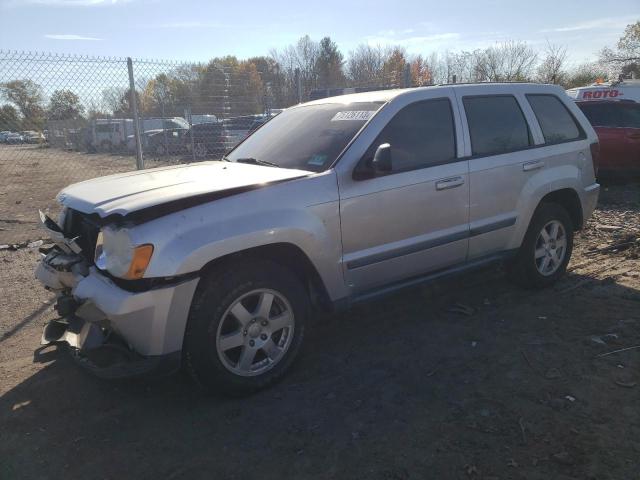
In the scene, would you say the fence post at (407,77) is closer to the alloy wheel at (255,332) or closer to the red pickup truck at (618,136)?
the red pickup truck at (618,136)

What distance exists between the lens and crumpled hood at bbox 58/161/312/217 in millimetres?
2967

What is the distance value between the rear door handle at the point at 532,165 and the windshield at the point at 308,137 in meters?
1.54

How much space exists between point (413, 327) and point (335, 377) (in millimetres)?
1027

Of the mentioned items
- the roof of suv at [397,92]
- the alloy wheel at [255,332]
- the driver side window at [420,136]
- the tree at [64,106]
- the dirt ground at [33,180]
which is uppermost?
the tree at [64,106]

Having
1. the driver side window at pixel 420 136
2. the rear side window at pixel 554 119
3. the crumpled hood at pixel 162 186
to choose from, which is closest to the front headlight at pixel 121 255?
the crumpled hood at pixel 162 186

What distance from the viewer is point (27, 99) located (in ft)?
25.0

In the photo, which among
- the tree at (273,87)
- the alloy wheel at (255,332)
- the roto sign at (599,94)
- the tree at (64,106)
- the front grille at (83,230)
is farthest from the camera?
the tree at (273,87)

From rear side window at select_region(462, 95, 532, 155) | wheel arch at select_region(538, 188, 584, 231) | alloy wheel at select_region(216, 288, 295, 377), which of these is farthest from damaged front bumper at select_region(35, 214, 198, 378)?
wheel arch at select_region(538, 188, 584, 231)

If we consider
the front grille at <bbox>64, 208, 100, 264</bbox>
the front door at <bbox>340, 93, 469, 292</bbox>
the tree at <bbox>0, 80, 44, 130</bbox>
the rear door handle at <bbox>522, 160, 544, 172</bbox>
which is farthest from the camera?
the tree at <bbox>0, 80, 44, 130</bbox>

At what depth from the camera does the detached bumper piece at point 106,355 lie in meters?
2.84

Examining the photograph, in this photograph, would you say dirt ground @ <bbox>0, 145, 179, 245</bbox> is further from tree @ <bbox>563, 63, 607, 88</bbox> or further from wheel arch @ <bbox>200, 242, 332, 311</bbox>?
tree @ <bbox>563, 63, 607, 88</bbox>

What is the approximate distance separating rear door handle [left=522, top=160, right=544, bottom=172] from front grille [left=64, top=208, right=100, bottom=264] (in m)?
3.50

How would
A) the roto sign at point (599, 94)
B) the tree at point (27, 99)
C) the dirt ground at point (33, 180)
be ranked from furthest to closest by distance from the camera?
the roto sign at point (599, 94) → the dirt ground at point (33, 180) → the tree at point (27, 99)

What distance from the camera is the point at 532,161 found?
4.53 metres
